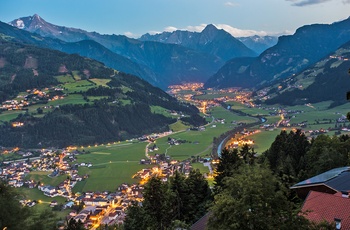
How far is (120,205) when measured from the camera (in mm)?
57844

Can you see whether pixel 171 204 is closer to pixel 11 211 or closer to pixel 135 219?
pixel 135 219

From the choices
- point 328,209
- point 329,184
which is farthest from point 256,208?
point 329,184

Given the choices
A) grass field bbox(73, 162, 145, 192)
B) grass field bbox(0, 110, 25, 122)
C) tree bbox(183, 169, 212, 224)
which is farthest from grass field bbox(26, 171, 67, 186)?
grass field bbox(0, 110, 25, 122)

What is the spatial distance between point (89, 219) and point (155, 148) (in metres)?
50.5

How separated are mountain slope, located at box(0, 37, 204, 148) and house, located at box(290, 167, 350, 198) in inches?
3731

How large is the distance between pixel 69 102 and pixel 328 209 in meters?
130

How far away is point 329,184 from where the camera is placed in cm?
2512

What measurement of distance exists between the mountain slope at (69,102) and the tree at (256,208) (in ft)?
337

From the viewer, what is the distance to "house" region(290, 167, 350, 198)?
24.4 metres

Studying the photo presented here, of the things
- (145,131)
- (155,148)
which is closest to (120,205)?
(155,148)

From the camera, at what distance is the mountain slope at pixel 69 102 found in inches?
4564

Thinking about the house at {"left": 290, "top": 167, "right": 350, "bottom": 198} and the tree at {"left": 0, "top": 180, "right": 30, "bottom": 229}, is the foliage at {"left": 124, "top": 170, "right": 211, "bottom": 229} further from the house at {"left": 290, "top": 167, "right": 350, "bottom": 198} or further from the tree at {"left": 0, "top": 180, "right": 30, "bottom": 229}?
the tree at {"left": 0, "top": 180, "right": 30, "bottom": 229}

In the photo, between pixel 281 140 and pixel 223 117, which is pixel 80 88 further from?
pixel 281 140

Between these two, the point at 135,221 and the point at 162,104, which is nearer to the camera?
the point at 135,221
